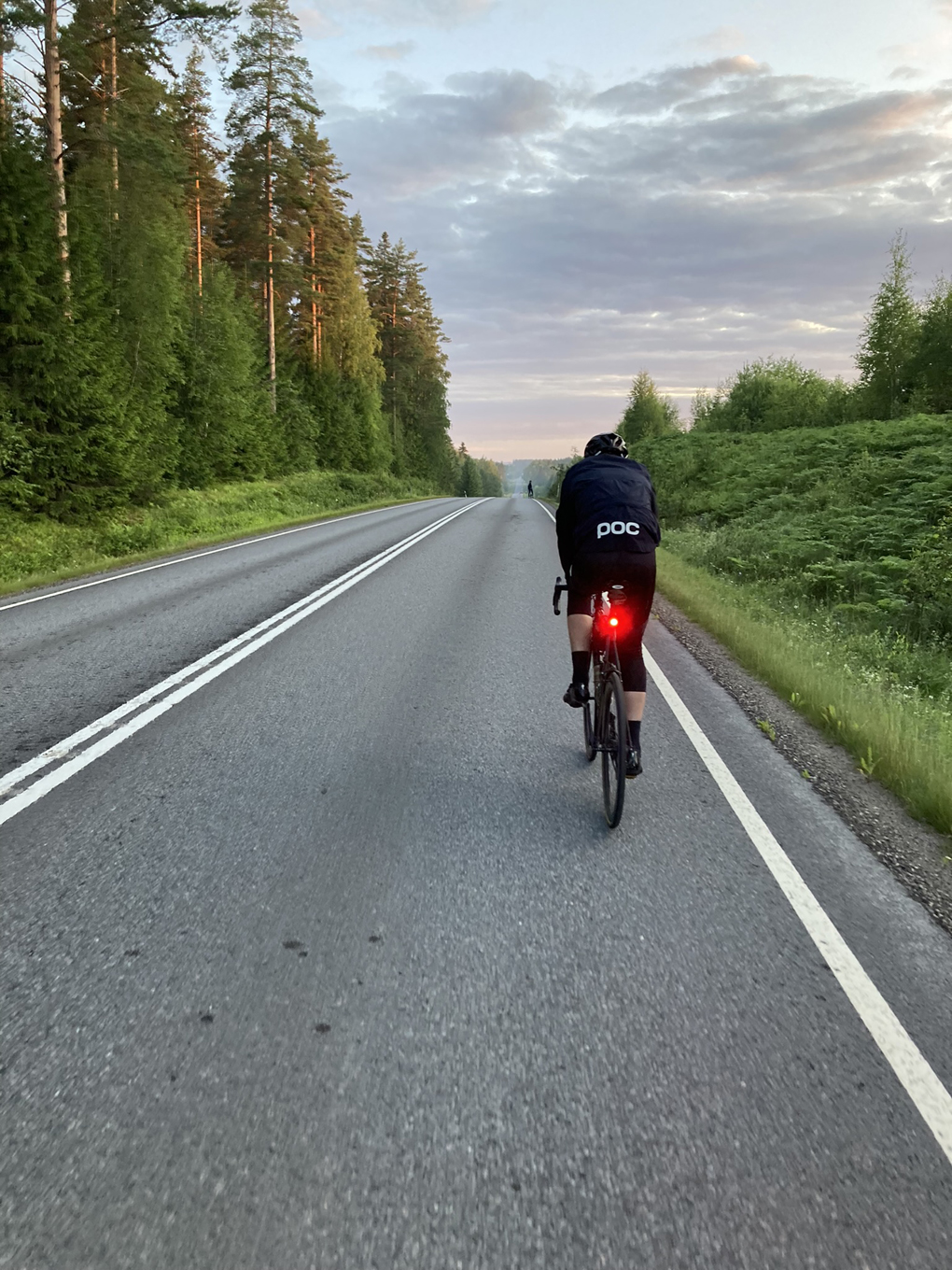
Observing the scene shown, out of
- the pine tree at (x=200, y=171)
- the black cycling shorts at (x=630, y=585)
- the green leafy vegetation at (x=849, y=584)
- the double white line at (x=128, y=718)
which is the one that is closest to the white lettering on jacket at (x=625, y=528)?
the black cycling shorts at (x=630, y=585)

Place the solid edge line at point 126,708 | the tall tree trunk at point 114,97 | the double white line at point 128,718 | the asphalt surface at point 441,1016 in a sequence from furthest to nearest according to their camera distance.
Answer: the tall tree trunk at point 114,97 → the solid edge line at point 126,708 → the double white line at point 128,718 → the asphalt surface at point 441,1016

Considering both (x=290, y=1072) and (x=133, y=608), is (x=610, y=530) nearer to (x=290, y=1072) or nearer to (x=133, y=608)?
(x=290, y=1072)

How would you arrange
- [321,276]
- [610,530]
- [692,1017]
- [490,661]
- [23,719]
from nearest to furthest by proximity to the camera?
1. [692,1017]
2. [610,530]
3. [23,719]
4. [490,661]
5. [321,276]

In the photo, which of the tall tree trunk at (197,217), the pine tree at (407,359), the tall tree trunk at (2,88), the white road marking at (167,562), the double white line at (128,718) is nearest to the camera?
the double white line at (128,718)

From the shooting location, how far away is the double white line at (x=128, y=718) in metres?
4.37

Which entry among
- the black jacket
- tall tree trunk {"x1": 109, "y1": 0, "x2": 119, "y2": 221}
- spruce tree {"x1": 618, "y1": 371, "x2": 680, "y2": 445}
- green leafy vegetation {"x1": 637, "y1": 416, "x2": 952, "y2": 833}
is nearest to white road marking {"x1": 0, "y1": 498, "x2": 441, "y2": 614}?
the black jacket

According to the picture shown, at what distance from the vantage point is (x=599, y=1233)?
184cm

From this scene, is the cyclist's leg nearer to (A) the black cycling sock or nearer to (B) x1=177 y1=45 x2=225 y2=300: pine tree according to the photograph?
(A) the black cycling sock

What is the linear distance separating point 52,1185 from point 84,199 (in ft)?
73.1

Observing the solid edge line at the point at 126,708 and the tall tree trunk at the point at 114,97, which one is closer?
the solid edge line at the point at 126,708

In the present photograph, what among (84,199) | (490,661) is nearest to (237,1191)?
(490,661)

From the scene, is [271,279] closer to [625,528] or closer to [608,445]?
[608,445]

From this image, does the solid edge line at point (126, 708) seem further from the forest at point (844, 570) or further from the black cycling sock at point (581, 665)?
the forest at point (844, 570)

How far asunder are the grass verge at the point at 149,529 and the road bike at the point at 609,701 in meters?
10.2
